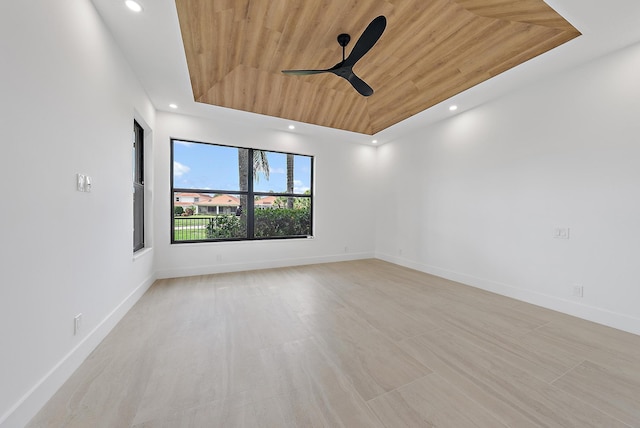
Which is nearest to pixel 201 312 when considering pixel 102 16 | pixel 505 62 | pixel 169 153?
pixel 169 153

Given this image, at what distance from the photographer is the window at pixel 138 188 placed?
336cm

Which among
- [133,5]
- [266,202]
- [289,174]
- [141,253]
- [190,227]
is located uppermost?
[133,5]

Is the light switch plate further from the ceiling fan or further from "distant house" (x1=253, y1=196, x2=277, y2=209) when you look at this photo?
"distant house" (x1=253, y1=196, x2=277, y2=209)

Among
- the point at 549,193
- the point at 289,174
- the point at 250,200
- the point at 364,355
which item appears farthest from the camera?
the point at 289,174

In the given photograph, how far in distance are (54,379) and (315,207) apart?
4.16 metres

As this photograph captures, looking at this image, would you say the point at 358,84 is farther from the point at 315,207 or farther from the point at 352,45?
the point at 315,207

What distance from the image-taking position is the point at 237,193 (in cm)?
454

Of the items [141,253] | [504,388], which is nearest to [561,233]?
[504,388]

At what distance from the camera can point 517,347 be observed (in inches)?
80.9

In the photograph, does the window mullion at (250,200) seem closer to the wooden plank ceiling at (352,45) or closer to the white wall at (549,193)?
the wooden plank ceiling at (352,45)

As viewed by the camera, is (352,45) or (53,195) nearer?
(53,195)

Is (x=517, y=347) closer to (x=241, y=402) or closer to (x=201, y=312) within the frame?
(x=241, y=402)

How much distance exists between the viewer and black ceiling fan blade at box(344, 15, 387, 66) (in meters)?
2.03

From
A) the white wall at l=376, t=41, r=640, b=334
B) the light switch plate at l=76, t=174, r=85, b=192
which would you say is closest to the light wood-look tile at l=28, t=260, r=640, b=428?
the white wall at l=376, t=41, r=640, b=334
